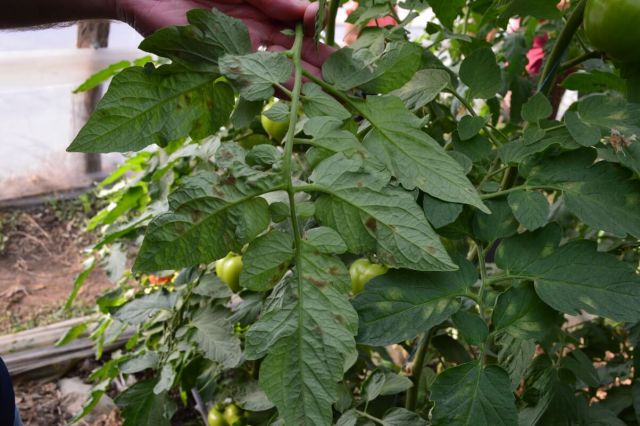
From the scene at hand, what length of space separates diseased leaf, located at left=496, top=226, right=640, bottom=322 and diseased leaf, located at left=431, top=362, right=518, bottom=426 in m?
0.07

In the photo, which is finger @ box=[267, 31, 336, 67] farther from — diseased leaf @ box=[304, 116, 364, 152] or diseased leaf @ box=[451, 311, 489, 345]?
diseased leaf @ box=[451, 311, 489, 345]

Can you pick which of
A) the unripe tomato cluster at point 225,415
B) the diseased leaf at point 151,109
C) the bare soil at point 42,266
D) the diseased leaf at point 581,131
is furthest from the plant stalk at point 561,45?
the bare soil at point 42,266

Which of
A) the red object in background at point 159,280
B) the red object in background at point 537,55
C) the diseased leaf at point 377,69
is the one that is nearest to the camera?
the diseased leaf at point 377,69

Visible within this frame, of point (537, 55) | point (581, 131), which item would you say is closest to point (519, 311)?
point (581, 131)

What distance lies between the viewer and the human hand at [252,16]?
1.94ft

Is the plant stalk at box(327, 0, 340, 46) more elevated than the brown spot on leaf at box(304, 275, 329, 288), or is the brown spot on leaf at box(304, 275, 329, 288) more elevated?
the plant stalk at box(327, 0, 340, 46)

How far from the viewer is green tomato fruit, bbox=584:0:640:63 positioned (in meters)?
0.49

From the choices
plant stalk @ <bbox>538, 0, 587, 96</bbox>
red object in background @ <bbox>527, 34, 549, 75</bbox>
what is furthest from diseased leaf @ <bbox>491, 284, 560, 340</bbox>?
red object in background @ <bbox>527, 34, 549, 75</bbox>

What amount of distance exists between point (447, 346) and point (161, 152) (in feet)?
1.77

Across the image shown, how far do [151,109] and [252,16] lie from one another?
25 centimetres

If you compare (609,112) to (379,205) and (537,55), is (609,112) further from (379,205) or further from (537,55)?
(537,55)

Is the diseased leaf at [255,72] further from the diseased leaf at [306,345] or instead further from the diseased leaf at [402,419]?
the diseased leaf at [402,419]

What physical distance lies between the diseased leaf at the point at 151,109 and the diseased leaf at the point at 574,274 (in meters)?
0.26

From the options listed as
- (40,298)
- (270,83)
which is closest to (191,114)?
(270,83)
